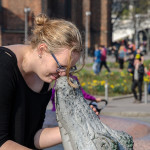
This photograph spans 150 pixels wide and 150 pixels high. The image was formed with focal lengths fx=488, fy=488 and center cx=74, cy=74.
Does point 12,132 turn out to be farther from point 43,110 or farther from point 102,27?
point 102,27

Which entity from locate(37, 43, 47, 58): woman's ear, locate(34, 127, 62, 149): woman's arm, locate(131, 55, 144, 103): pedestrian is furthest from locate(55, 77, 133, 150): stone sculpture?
locate(131, 55, 144, 103): pedestrian

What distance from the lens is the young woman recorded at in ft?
9.13

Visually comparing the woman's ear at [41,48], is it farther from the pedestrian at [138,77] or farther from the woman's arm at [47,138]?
the pedestrian at [138,77]

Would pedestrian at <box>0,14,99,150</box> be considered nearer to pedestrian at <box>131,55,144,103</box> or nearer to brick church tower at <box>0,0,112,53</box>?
pedestrian at <box>131,55,144,103</box>

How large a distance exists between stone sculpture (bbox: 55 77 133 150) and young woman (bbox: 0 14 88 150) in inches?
7.5

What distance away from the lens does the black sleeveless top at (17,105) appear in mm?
2811

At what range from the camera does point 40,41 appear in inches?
114

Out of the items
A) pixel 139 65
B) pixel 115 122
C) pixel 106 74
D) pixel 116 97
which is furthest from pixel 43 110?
pixel 106 74

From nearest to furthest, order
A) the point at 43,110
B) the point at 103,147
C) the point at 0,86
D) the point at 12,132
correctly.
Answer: the point at 103,147, the point at 0,86, the point at 12,132, the point at 43,110

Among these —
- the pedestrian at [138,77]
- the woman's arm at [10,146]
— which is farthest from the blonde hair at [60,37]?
the pedestrian at [138,77]

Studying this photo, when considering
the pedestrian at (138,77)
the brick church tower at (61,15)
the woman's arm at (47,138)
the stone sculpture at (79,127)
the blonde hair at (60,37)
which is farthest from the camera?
the brick church tower at (61,15)

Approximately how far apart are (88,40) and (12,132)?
5298 cm

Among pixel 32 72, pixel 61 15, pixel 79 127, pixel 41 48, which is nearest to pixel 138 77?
pixel 32 72

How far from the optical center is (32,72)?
310cm
